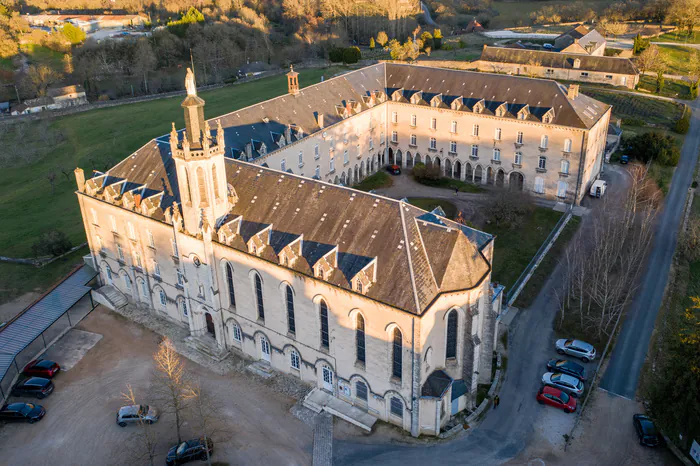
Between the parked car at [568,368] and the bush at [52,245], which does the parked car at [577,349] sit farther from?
the bush at [52,245]

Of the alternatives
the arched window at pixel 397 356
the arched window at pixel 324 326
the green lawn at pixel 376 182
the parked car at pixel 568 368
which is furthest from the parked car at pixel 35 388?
the green lawn at pixel 376 182

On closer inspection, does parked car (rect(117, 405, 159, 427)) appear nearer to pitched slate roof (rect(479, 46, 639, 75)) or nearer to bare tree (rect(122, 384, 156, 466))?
bare tree (rect(122, 384, 156, 466))

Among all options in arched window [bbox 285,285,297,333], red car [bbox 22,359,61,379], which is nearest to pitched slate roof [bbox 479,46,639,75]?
arched window [bbox 285,285,297,333]

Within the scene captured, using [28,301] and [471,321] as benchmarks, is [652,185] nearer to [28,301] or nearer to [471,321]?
[471,321]

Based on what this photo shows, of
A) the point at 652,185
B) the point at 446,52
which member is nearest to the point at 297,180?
the point at 652,185

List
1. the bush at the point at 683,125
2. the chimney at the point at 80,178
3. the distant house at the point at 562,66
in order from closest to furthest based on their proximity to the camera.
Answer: the chimney at the point at 80,178 < the bush at the point at 683,125 < the distant house at the point at 562,66

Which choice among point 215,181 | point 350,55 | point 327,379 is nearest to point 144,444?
point 327,379
